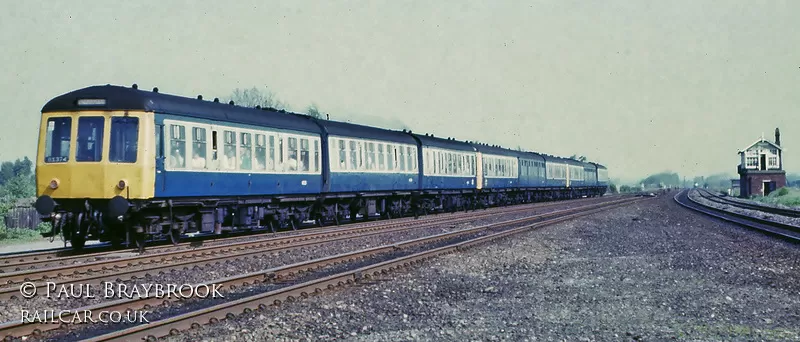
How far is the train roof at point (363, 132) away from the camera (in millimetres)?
23959

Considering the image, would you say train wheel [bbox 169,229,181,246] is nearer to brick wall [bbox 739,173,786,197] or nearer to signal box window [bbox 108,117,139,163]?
signal box window [bbox 108,117,139,163]

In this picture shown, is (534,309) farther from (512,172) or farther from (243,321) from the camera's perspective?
(512,172)

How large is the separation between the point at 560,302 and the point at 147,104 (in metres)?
10.0

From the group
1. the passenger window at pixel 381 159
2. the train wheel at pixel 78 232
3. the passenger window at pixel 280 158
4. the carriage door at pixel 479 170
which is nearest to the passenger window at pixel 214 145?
the passenger window at pixel 280 158

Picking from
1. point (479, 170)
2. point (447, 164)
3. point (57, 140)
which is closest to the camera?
point (57, 140)

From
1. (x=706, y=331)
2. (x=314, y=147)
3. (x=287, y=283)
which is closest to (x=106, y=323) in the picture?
(x=287, y=283)

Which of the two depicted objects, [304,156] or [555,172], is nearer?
[304,156]

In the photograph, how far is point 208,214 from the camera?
17.5 meters

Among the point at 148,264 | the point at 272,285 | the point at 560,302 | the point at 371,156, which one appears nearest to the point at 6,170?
the point at 371,156

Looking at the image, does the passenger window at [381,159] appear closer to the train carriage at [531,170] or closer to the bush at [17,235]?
the bush at [17,235]

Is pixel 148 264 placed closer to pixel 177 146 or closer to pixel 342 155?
pixel 177 146

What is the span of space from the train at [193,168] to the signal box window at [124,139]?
2cm

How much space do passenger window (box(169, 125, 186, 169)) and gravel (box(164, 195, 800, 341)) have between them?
645cm

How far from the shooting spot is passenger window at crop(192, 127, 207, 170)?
660 inches
